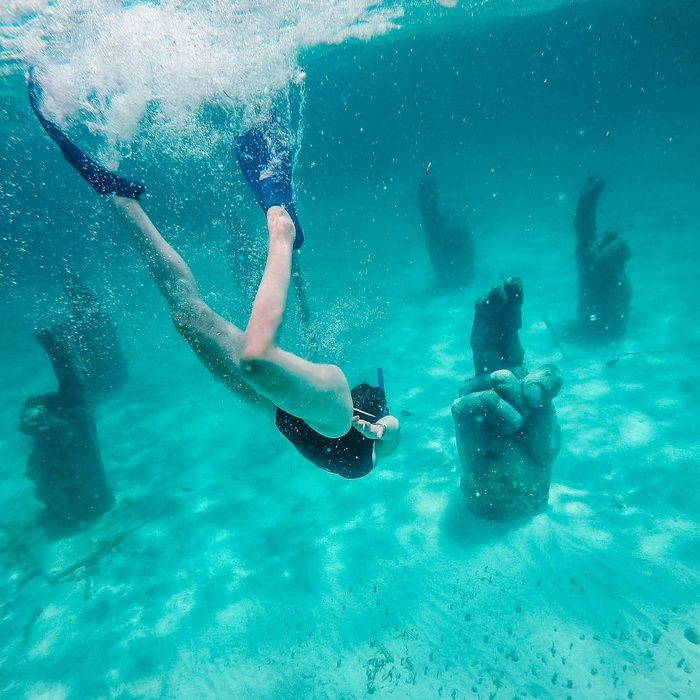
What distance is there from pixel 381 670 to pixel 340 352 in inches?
315

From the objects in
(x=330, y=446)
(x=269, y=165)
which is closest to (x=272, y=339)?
(x=330, y=446)

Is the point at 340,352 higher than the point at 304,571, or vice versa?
the point at 340,352

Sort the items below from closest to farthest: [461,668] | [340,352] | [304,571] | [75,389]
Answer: [461,668] → [304,571] → [75,389] → [340,352]

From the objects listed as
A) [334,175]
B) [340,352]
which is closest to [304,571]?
[340,352]

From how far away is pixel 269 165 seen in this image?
3.82 metres

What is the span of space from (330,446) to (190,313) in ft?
5.26

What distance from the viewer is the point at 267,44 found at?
52.4ft

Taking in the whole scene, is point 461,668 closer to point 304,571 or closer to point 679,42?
point 304,571

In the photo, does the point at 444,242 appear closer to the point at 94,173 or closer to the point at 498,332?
the point at 498,332

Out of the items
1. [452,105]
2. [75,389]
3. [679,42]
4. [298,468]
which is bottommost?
[298,468]

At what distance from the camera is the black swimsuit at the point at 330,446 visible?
11.3 ft

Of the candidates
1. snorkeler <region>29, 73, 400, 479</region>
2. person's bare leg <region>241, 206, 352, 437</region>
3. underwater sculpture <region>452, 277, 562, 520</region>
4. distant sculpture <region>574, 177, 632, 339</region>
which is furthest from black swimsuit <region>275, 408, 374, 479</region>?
distant sculpture <region>574, 177, 632, 339</region>

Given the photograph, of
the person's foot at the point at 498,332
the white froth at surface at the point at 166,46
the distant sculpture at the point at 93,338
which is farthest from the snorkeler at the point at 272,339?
the white froth at surface at the point at 166,46

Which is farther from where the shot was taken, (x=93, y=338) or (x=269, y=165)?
(x=93, y=338)
